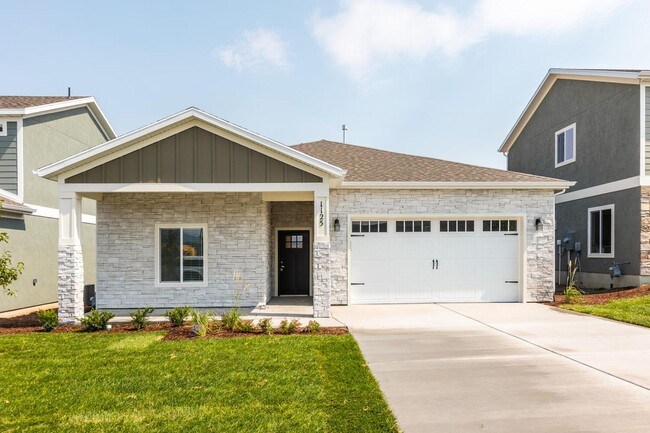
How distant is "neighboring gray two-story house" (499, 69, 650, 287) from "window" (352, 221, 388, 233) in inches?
299

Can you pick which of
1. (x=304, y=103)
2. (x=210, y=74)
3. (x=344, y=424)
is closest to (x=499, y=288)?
(x=344, y=424)

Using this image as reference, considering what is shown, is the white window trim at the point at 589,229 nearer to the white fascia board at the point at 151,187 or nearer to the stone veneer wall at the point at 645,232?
the stone veneer wall at the point at 645,232

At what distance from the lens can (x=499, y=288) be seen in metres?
12.0

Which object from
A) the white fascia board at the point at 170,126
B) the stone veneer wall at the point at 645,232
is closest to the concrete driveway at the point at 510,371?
the white fascia board at the point at 170,126

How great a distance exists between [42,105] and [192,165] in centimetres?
762

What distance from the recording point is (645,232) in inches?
495

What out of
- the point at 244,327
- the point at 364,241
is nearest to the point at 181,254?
the point at 244,327

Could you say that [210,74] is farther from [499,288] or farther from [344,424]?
[344,424]

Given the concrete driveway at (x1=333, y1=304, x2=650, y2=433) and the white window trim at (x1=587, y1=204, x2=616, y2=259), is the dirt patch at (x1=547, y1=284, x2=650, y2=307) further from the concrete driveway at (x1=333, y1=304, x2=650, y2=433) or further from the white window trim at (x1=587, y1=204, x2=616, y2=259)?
the concrete driveway at (x1=333, y1=304, x2=650, y2=433)

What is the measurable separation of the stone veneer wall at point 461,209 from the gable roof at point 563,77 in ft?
15.2

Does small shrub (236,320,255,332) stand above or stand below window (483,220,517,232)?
below

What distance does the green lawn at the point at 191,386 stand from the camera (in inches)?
169

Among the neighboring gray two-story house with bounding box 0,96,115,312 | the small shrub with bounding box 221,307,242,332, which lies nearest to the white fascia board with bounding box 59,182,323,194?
the small shrub with bounding box 221,307,242,332

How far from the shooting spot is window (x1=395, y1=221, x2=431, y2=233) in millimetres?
11922
